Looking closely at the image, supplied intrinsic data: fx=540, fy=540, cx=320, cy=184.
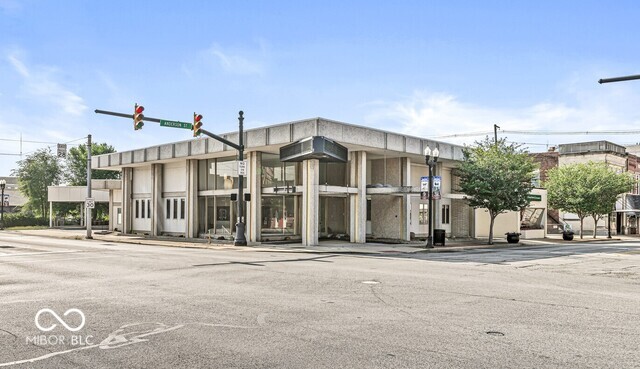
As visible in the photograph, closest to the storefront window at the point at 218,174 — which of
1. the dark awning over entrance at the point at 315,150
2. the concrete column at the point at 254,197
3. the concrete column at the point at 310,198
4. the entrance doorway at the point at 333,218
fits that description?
the concrete column at the point at 254,197

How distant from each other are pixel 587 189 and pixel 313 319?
44.1 m

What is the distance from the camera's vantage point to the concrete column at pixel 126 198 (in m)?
43.7

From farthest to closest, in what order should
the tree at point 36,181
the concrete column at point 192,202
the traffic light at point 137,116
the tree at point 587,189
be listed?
1. the tree at point 36,181
2. the tree at point 587,189
3. the concrete column at point 192,202
4. the traffic light at point 137,116

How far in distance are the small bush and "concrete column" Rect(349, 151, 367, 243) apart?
166ft

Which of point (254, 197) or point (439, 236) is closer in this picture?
point (439, 236)

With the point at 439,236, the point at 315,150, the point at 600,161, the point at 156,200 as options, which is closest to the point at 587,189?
the point at 600,161

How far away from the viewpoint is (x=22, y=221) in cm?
6612

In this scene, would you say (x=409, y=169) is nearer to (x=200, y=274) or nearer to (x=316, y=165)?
(x=316, y=165)

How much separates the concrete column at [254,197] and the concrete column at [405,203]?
892 centimetres

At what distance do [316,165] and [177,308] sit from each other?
64.5 feet

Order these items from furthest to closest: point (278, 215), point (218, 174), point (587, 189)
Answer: point (587, 189)
point (218, 174)
point (278, 215)

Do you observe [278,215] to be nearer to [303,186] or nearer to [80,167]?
[303,186]

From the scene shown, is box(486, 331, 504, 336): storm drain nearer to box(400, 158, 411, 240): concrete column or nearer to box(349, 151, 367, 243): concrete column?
box(349, 151, 367, 243): concrete column

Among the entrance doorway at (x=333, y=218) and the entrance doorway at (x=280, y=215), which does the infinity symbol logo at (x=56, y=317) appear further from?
the entrance doorway at (x=333, y=218)
